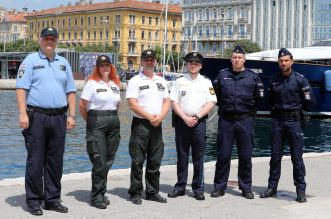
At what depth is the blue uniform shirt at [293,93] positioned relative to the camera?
778 centimetres

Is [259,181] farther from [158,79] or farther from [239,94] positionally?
[158,79]

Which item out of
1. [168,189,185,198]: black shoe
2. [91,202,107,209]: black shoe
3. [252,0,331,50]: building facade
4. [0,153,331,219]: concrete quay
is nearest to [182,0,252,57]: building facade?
[252,0,331,50]: building facade

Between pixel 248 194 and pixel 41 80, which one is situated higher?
pixel 41 80

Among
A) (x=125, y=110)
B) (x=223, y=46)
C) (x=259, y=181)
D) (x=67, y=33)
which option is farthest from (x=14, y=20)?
(x=259, y=181)

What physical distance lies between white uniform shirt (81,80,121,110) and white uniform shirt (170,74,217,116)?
2.91ft

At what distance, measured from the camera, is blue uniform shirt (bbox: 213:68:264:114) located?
7812 mm

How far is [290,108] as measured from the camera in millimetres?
7812

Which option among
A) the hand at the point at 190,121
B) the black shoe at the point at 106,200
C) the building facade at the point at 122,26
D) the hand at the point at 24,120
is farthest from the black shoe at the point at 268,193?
the building facade at the point at 122,26

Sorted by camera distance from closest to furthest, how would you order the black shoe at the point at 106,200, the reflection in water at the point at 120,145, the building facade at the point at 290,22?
the black shoe at the point at 106,200 → the reflection in water at the point at 120,145 → the building facade at the point at 290,22

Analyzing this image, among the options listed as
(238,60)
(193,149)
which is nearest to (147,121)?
(193,149)

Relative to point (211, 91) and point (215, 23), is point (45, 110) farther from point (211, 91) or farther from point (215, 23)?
point (215, 23)

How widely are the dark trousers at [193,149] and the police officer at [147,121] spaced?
1.23 ft

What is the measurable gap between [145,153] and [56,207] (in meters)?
1.34

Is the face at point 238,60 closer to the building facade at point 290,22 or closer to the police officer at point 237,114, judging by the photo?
the police officer at point 237,114
